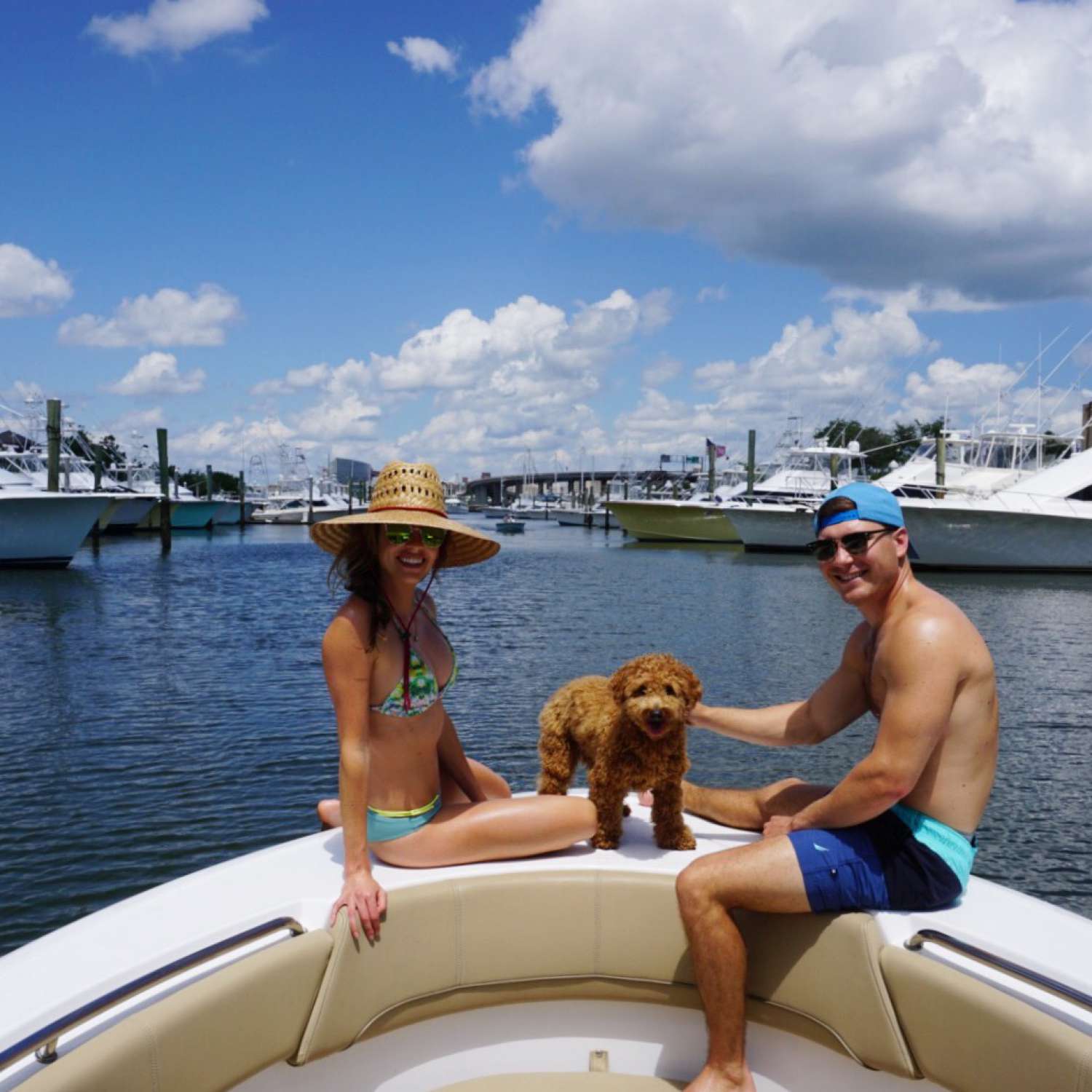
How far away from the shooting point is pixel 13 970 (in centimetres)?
226

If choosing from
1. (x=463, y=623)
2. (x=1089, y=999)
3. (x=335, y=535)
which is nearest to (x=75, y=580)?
(x=463, y=623)

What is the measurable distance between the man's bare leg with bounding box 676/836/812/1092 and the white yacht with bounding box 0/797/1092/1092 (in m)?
0.13

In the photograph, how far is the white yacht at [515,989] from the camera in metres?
2.19

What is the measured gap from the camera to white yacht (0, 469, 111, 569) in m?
32.0

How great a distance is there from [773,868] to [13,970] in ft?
6.55

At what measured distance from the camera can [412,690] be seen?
3008 mm

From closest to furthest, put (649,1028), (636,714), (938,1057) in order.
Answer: (938,1057), (649,1028), (636,714)

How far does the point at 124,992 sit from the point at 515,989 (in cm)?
118

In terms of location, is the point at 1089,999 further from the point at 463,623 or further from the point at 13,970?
the point at 463,623

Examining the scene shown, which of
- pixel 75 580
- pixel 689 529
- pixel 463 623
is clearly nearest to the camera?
→ pixel 463 623

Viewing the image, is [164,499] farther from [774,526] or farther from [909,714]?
[909,714]

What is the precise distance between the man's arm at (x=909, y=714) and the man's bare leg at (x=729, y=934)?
0.31m

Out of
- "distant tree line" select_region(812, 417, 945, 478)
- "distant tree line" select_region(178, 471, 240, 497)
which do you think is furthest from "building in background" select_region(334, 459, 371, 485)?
"distant tree line" select_region(812, 417, 945, 478)

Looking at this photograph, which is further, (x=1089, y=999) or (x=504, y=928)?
(x=504, y=928)
